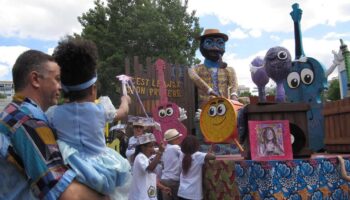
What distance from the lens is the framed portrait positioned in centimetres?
464

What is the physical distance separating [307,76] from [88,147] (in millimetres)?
6056

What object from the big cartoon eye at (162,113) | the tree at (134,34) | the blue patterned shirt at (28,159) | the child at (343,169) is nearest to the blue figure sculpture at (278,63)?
the child at (343,169)

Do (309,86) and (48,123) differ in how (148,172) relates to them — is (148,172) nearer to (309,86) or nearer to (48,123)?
(48,123)

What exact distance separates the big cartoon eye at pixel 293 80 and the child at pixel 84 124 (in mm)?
5873

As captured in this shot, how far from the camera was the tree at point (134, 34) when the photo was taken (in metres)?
19.5

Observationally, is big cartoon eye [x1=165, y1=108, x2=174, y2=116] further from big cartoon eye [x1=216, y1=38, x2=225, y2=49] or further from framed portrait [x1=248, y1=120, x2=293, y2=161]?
framed portrait [x1=248, y1=120, x2=293, y2=161]

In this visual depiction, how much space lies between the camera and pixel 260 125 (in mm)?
4750

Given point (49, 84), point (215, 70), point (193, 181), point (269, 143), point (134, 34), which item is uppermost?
point (134, 34)

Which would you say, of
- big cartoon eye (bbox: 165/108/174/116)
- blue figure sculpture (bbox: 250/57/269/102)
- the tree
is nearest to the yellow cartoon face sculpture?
blue figure sculpture (bbox: 250/57/269/102)

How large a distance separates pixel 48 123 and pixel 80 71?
0.27 metres

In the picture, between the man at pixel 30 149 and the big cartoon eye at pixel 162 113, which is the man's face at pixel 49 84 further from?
the big cartoon eye at pixel 162 113

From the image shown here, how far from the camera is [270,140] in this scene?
4707 millimetres

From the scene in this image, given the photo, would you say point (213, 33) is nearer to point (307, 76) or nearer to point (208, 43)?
point (208, 43)

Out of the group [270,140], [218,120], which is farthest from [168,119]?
[270,140]
